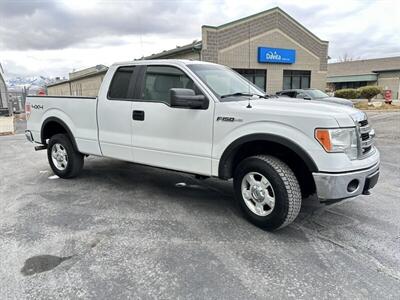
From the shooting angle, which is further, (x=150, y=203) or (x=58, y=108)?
(x=58, y=108)

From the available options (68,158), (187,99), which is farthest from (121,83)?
(68,158)

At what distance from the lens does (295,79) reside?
81.8 feet

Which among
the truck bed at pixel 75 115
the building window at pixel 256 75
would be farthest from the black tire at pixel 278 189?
the building window at pixel 256 75

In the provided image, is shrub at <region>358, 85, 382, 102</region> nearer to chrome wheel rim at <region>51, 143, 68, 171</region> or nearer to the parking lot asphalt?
the parking lot asphalt

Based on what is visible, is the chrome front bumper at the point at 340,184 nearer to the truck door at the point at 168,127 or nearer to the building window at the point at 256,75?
the truck door at the point at 168,127

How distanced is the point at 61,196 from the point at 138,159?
4.50 feet

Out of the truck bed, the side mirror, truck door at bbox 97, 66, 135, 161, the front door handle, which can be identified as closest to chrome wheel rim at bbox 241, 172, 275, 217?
the side mirror

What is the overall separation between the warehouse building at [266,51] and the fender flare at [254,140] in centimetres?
1440

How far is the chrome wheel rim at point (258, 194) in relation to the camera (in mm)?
3611

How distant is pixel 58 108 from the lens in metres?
5.65

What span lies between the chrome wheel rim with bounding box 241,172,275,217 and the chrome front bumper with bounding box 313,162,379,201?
1.69ft

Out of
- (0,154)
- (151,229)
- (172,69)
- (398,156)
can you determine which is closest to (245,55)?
(398,156)

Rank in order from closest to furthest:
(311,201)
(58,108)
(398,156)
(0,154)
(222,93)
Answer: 1. (222,93)
2. (311,201)
3. (58,108)
4. (398,156)
5. (0,154)

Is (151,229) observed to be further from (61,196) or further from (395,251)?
(395,251)
